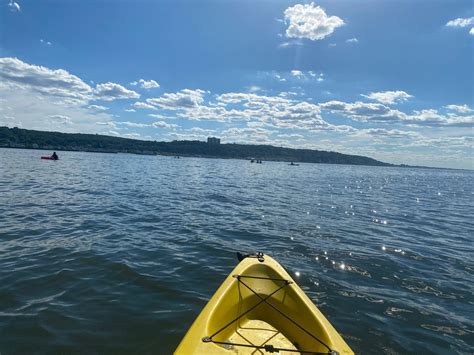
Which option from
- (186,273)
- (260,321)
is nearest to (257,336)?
(260,321)

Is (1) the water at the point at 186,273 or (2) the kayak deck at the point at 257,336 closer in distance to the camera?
(2) the kayak deck at the point at 257,336

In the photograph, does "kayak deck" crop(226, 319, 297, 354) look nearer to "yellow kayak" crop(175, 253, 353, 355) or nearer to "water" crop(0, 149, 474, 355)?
"yellow kayak" crop(175, 253, 353, 355)

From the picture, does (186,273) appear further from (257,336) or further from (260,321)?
(257,336)

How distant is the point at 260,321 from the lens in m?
7.18

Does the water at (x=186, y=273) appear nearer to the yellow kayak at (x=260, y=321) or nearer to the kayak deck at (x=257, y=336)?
the yellow kayak at (x=260, y=321)

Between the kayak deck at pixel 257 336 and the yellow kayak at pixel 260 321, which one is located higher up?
the yellow kayak at pixel 260 321

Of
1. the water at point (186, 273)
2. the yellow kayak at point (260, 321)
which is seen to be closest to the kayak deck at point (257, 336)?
the yellow kayak at point (260, 321)

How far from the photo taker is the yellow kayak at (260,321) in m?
5.46

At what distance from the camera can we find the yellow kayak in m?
5.46

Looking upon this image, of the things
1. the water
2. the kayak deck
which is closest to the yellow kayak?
Result: the kayak deck

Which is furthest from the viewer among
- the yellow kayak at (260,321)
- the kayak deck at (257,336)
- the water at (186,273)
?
the water at (186,273)

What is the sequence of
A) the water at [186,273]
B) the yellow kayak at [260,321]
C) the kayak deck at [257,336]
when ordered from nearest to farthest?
the yellow kayak at [260,321], the kayak deck at [257,336], the water at [186,273]

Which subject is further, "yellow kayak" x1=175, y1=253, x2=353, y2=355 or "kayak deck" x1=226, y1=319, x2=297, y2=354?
"kayak deck" x1=226, y1=319, x2=297, y2=354

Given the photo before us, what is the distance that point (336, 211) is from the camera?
78.1ft
